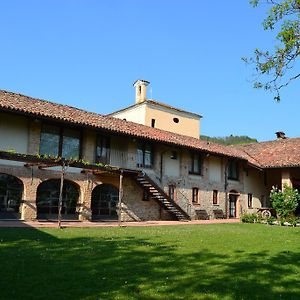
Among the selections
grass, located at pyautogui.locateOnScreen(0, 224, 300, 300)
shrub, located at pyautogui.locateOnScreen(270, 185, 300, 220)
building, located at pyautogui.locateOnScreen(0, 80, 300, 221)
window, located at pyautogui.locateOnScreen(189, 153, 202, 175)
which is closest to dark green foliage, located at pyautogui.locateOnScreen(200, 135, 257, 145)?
building, located at pyautogui.locateOnScreen(0, 80, 300, 221)

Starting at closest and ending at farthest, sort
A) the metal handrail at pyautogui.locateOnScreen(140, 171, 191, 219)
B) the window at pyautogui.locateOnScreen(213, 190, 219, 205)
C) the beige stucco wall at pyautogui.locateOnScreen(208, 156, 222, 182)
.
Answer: the metal handrail at pyautogui.locateOnScreen(140, 171, 191, 219)
the beige stucco wall at pyautogui.locateOnScreen(208, 156, 222, 182)
the window at pyautogui.locateOnScreen(213, 190, 219, 205)

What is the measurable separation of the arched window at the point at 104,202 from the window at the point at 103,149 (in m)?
1.49

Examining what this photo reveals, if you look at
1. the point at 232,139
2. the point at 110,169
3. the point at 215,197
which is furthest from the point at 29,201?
the point at 232,139

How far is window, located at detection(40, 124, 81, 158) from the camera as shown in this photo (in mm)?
19125

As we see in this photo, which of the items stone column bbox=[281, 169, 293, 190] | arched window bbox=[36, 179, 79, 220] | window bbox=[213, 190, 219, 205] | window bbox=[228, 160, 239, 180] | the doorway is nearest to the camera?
arched window bbox=[36, 179, 79, 220]

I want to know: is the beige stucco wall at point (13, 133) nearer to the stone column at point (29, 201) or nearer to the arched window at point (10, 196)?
the arched window at point (10, 196)

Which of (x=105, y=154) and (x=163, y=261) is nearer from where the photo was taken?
(x=163, y=261)

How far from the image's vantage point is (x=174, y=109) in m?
37.4

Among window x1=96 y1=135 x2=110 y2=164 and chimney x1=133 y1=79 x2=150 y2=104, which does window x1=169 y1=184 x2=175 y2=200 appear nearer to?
window x1=96 y1=135 x2=110 y2=164

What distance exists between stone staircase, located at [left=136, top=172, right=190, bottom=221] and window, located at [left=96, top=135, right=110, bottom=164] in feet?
6.70

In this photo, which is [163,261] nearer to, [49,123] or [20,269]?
[20,269]

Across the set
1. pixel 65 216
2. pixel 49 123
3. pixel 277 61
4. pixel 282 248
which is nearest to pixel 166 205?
pixel 65 216

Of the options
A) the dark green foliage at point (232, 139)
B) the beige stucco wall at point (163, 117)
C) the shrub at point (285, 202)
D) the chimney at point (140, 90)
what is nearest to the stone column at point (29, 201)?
the shrub at point (285, 202)

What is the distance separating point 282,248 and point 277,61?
525cm
